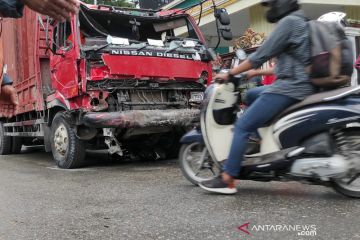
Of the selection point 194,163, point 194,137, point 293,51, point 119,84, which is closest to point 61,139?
point 119,84

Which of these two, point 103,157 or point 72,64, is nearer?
point 72,64

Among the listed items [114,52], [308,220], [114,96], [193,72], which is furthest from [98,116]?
[308,220]

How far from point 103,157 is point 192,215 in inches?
201

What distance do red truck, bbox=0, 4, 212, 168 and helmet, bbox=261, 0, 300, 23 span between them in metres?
2.74

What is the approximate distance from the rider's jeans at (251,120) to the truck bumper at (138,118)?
83.7 inches

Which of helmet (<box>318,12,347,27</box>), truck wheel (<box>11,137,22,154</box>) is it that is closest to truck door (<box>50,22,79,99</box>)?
truck wheel (<box>11,137,22,154</box>)

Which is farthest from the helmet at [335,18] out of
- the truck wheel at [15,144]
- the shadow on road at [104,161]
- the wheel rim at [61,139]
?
the truck wheel at [15,144]

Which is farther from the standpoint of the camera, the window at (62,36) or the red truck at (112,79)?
the window at (62,36)

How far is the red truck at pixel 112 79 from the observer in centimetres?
648

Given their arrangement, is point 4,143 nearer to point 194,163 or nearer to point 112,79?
point 112,79

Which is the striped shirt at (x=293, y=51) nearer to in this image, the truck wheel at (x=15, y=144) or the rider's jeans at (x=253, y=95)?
the rider's jeans at (x=253, y=95)

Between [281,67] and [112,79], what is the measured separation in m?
3.06

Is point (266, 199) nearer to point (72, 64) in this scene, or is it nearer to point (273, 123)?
point (273, 123)

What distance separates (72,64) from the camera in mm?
6625
